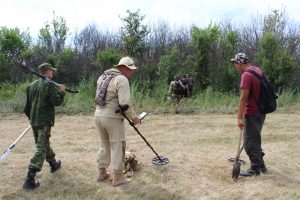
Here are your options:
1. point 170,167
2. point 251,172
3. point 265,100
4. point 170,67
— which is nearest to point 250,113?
point 265,100

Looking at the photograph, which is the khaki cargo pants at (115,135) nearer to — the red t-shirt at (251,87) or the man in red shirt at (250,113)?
the man in red shirt at (250,113)

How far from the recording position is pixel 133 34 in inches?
833

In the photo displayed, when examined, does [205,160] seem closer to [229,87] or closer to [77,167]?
[77,167]

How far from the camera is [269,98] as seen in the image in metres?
5.77

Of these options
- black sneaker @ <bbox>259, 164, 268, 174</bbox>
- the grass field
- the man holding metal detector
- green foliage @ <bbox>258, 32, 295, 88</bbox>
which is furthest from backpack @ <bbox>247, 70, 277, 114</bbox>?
green foliage @ <bbox>258, 32, 295, 88</bbox>

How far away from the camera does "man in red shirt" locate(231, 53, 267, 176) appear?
5.65 metres

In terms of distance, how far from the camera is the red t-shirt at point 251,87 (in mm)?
5637

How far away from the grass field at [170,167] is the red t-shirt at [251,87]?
1.02m

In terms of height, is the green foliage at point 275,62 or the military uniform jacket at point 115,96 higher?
the green foliage at point 275,62

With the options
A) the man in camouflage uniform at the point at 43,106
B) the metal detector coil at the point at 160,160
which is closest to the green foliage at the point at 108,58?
the metal detector coil at the point at 160,160

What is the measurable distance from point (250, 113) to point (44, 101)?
2970 millimetres

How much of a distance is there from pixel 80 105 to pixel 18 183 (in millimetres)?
8057

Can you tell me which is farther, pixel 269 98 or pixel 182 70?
pixel 182 70

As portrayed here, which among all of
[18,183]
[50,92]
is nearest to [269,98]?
[50,92]
